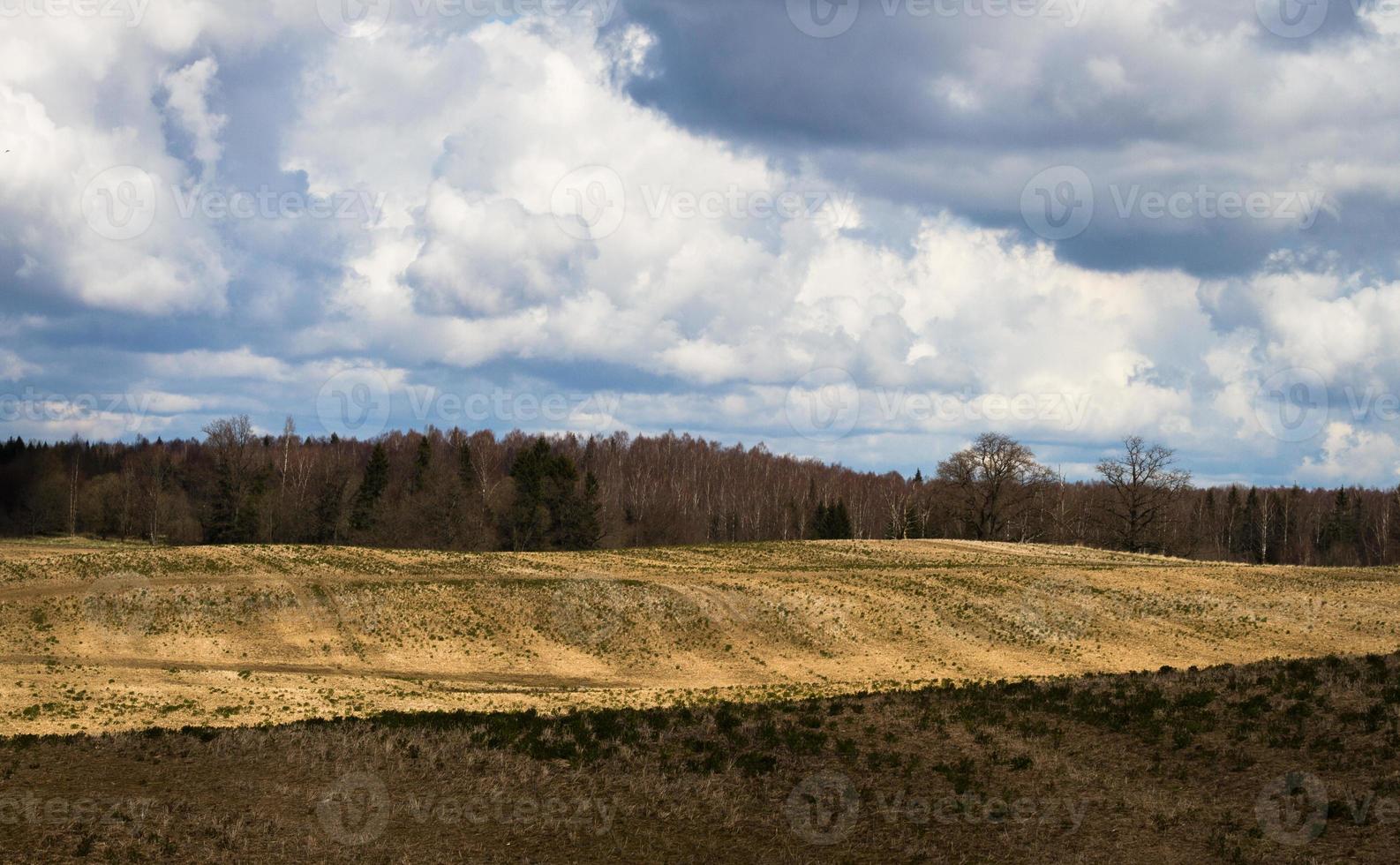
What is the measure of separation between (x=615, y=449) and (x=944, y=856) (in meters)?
175

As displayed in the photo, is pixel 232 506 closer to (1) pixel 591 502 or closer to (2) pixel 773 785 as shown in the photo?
(1) pixel 591 502

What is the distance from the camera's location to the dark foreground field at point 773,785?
1509 centimetres

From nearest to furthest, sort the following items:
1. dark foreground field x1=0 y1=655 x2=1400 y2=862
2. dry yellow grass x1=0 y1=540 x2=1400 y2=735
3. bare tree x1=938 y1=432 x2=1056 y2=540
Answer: dark foreground field x1=0 y1=655 x2=1400 y2=862 < dry yellow grass x1=0 y1=540 x2=1400 y2=735 < bare tree x1=938 y1=432 x2=1056 y2=540

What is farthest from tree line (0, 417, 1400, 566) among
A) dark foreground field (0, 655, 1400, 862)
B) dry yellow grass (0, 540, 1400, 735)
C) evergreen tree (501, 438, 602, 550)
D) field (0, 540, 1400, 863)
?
dark foreground field (0, 655, 1400, 862)

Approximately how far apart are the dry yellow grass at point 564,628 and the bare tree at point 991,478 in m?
37.6

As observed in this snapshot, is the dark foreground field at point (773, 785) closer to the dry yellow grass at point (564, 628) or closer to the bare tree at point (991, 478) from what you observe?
the dry yellow grass at point (564, 628)

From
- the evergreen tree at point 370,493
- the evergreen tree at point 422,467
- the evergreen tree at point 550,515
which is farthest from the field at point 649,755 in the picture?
the evergreen tree at point 422,467

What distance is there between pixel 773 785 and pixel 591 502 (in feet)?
301

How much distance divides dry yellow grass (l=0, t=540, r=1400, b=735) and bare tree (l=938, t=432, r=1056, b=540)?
37601mm

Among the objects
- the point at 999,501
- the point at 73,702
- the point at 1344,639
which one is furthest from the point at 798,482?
the point at 73,702

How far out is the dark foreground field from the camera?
15094 millimetres

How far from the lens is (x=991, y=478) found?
105 metres

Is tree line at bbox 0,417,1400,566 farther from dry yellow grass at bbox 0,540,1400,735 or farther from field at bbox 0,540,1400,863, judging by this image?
field at bbox 0,540,1400,863

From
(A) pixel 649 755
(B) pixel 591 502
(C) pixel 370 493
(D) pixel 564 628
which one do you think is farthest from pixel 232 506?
(A) pixel 649 755
